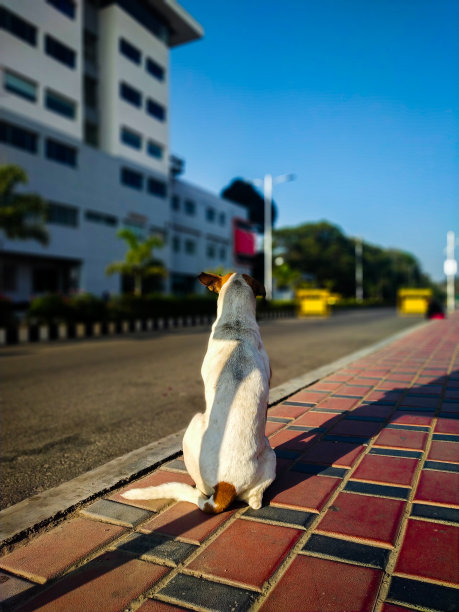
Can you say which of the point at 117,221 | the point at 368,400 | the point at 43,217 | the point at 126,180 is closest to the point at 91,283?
the point at 117,221

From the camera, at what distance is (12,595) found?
1.80 m

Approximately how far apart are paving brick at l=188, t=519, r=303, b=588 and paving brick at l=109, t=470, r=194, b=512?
50 cm

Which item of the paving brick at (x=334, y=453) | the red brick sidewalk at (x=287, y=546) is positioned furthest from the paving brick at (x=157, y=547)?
the paving brick at (x=334, y=453)

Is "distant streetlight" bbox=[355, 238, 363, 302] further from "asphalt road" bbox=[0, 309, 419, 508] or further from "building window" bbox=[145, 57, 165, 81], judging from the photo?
"asphalt road" bbox=[0, 309, 419, 508]

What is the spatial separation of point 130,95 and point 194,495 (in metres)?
36.5

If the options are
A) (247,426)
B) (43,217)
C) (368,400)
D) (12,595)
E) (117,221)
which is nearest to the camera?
(12,595)

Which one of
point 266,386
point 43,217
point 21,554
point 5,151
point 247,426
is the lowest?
point 21,554

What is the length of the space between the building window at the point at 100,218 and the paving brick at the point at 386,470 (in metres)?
29.3

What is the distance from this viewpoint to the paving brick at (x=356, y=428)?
144 inches

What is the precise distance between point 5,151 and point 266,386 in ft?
85.1

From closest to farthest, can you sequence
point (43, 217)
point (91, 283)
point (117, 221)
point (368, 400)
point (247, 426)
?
point (247, 426) → point (368, 400) → point (43, 217) → point (91, 283) → point (117, 221)

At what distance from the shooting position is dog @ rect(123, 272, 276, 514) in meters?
2.31

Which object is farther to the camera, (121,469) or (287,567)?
(121,469)

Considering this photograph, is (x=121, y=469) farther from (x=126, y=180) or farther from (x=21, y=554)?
(x=126, y=180)
